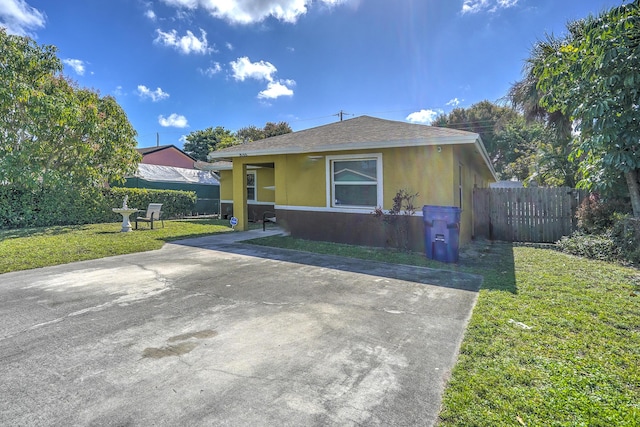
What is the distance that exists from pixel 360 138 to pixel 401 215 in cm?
235

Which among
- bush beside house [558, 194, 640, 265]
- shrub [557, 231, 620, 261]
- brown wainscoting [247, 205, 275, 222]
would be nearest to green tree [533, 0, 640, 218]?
bush beside house [558, 194, 640, 265]

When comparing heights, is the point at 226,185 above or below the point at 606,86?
below

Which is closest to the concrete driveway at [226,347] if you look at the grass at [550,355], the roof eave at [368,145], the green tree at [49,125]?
the grass at [550,355]

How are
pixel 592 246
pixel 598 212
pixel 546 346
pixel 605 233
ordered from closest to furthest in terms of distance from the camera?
pixel 546 346 < pixel 592 246 < pixel 605 233 < pixel 598 212

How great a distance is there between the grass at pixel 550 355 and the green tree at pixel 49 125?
13.8 metres

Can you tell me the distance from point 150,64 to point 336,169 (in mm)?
12169

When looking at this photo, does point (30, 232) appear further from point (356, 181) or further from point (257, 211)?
point (356, 181)

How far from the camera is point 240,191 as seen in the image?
1128cm

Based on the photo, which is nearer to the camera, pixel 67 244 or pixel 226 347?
pixel 226 347

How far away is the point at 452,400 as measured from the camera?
2.17 metres

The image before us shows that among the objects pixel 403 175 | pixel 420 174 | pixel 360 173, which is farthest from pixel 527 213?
pixel 360 173

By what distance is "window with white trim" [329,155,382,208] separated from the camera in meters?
8.55

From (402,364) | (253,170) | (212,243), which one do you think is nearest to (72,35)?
(253,170)

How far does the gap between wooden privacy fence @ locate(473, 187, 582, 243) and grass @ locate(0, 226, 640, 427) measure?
11.3 feet
